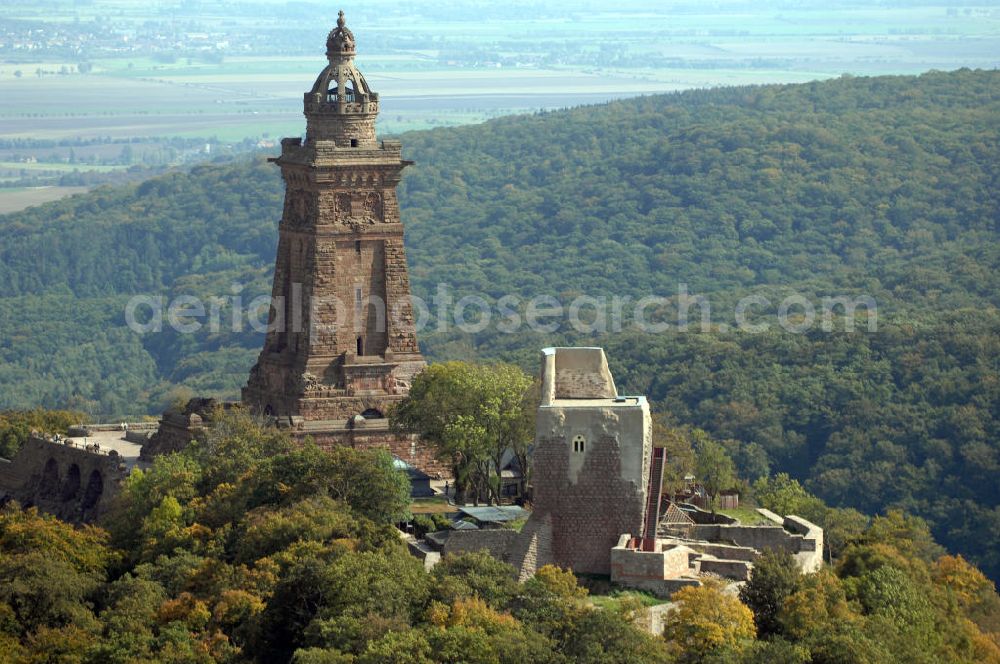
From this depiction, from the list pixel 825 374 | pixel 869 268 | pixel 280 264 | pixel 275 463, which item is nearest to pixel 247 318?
pixel 869 268

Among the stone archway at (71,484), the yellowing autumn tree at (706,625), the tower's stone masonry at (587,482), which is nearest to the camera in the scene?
the yellowing autumn tree at (706,625)

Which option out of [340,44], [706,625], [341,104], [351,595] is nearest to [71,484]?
[341,104]

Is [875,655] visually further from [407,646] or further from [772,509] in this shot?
[772,509]

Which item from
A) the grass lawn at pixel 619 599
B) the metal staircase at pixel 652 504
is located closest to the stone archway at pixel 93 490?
the metal staircase at pixel 652 504

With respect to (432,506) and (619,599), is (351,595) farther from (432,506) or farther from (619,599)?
(432,506)

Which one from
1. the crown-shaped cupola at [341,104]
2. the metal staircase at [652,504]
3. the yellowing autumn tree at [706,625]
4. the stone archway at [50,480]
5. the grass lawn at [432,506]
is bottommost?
the stone archway at [50,480]

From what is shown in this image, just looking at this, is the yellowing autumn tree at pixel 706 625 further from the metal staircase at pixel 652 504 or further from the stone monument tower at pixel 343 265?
the stone monument tower at pixel 343 265
